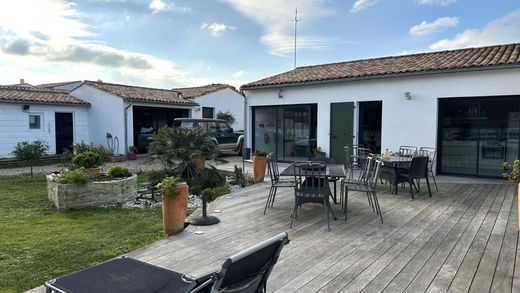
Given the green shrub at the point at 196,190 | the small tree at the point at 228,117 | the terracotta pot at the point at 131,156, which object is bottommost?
the green shrub at the point at 196,190

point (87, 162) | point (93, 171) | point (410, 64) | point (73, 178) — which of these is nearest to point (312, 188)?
point (73, 178)

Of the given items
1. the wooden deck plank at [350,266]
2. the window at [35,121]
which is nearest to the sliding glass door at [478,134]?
the wooden deck plank at [350,266]

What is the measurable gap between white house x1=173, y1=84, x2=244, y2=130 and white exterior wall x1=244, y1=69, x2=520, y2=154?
9079 millimetres

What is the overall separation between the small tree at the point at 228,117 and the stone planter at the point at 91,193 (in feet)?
44.4

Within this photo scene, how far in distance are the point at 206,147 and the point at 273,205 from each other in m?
3.27

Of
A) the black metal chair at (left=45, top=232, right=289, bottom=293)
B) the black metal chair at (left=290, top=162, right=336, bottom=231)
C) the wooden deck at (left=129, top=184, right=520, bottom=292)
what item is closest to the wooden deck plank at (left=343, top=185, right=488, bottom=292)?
the wooden deck at (left=129, top=184, right=520, bottom=292)

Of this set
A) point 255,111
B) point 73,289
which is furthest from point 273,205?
point 255,111

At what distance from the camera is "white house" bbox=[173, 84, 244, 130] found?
2059cm

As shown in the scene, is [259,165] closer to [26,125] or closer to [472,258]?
[472,258]

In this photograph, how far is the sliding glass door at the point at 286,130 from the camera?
12.9m

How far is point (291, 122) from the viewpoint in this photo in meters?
13.4

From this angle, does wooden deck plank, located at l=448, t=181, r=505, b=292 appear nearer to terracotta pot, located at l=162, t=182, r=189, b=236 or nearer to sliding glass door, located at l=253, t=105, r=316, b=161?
terracotta pot, located at l=162, t=182, r=189, b=236

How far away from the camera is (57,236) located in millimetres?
5332

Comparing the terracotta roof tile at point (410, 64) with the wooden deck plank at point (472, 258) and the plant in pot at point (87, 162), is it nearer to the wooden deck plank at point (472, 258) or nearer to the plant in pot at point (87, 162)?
the wooden deck plank at point (472, 258)
